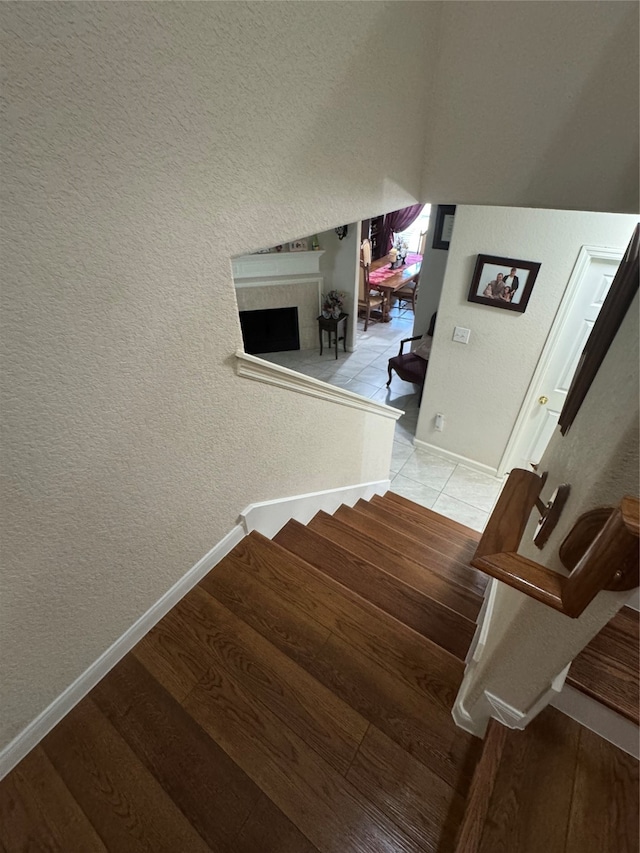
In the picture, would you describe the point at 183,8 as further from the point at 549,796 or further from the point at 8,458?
the point at 549,796

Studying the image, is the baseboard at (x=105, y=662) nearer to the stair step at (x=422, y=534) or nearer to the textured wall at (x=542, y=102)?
the stair step at (x=422, y=534)

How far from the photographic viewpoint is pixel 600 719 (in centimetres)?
94

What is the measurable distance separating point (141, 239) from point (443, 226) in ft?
13.3

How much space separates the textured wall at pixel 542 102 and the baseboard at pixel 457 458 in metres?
2.52

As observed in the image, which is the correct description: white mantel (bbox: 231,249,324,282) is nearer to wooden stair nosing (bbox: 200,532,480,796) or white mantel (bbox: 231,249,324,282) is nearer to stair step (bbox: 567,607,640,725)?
wooden stair nosing (bbox: 200,532,480,796)

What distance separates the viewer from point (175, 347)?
104cm

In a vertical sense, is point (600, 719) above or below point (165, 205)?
below

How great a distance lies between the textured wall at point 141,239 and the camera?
0.68 m

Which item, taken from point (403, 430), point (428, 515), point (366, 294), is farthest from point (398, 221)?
point (428, 515)

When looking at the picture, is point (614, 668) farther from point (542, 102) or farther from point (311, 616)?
point (542, 102)

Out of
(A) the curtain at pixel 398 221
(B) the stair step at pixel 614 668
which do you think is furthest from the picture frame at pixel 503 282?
(A) the curtain at pixel 398 221

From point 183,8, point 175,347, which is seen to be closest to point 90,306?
point 175,347

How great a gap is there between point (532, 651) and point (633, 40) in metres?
1.73

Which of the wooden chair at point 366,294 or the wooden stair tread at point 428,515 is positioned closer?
the wooden stair tread at point 428,515
